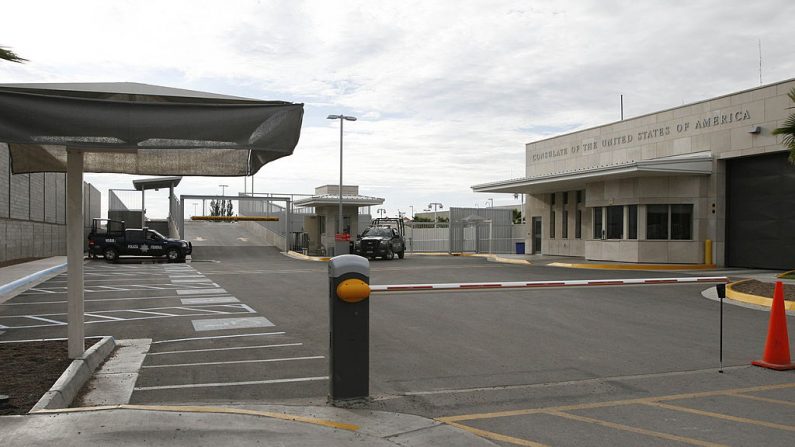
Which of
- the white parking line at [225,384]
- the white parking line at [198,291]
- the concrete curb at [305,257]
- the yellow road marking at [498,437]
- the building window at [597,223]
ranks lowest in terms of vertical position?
the concrete curb at [305,257]

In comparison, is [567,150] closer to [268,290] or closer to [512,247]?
[512,247]

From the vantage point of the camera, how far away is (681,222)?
90.3 feet

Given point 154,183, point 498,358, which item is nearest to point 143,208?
point 154,183

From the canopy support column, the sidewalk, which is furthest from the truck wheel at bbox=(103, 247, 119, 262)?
the sidewalk

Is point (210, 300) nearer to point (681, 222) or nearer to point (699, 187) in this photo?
point (681, 222)

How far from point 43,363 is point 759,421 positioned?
7548 millimetres

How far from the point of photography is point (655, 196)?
27.5 m

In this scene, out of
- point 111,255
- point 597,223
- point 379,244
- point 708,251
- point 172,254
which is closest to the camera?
point 708,251

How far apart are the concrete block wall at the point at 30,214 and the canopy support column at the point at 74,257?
15738 millimetres

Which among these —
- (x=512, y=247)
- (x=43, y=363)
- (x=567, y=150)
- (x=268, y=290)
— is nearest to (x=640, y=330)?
(x=43, y=363)

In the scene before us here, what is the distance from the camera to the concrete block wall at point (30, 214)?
2536 cm

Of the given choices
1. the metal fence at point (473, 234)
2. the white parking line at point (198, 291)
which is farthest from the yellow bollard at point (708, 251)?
→ the white parking line at point (198, 291)

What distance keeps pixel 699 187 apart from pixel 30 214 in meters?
29.2

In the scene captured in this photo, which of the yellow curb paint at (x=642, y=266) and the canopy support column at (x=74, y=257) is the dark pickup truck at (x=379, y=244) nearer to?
the yellow curb paint at (x=642, y=266)
